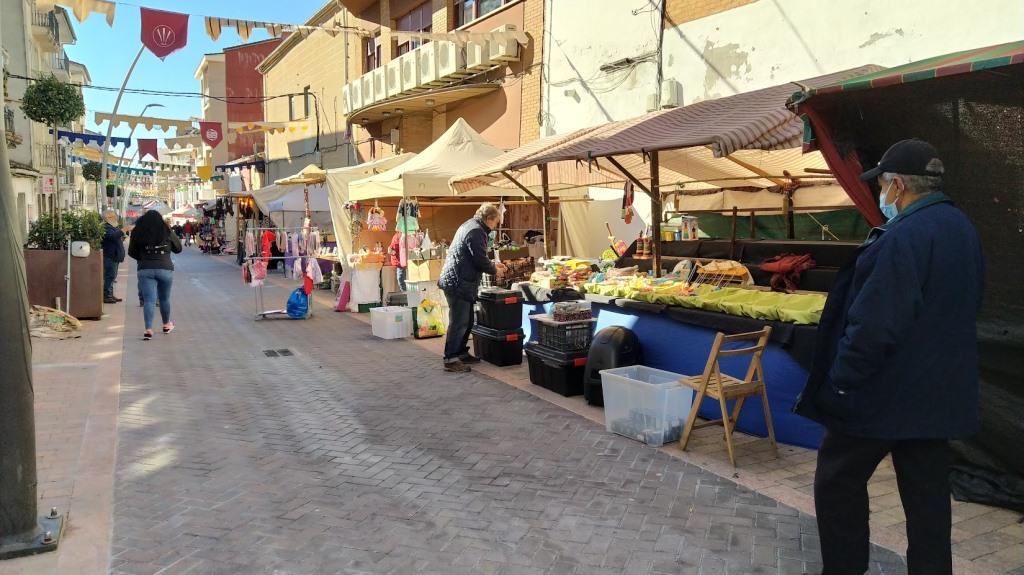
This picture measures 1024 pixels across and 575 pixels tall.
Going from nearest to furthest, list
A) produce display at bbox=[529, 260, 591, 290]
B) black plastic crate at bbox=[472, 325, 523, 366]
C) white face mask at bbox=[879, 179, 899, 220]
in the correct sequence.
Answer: white face mask at bbox=[879, 179, 899, 220] → black plastic crate at bbox=[472, 325, 523, 366] → produce display at bbox=[529, 260, 591, 290]

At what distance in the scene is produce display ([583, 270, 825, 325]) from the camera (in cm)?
535

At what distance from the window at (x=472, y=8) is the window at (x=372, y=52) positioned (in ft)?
17.7

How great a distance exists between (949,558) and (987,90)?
2.55 metres

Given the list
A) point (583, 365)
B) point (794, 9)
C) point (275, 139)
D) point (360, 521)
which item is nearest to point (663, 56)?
point (794, 9)

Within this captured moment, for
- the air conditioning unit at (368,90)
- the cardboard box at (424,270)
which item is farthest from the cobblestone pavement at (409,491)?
the air conditioning unit at (368,90)

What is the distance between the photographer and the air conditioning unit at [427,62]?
17.1 metres

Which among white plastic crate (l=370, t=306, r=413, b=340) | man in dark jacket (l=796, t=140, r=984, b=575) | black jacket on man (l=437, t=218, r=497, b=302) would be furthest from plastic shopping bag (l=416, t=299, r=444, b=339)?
man in dark jacket (l=796, t=140, r=984, b=575)

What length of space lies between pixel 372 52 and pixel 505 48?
978 cm

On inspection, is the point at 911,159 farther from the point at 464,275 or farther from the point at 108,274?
the point at 108,274

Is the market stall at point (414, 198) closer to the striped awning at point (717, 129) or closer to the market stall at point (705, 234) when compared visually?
the market stall at point (705, 234)

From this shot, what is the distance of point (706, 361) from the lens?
233 inches

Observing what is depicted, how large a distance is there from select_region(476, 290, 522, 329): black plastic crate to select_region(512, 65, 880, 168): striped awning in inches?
64.1

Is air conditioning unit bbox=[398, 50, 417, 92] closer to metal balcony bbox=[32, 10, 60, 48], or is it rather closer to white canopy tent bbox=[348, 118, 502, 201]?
white canopy tent bbox=[348, 118, 502, 201]

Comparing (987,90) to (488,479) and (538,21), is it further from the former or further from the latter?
(538,21)
